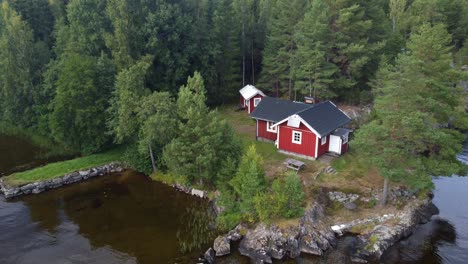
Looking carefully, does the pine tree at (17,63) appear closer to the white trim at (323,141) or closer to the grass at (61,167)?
the grass at (61,167)

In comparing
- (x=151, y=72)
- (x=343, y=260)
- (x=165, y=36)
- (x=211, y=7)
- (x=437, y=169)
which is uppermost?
(x=211, y=7)

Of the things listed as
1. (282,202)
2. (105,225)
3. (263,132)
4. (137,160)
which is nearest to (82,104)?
(137,160)

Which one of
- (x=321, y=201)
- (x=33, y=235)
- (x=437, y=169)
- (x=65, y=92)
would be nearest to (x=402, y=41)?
(x=437, y=169)

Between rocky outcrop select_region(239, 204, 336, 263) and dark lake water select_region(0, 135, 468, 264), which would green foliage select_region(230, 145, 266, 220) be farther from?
dark lake water select_region(0, 135, 468, 264)

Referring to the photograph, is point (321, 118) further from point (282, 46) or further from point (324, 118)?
point (282, 46)

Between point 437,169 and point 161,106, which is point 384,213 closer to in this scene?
point 437,169

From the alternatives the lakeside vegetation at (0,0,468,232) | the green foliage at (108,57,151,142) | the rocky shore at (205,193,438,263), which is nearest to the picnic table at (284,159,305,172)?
the lakeside vegetation at (0,0,468,232)
